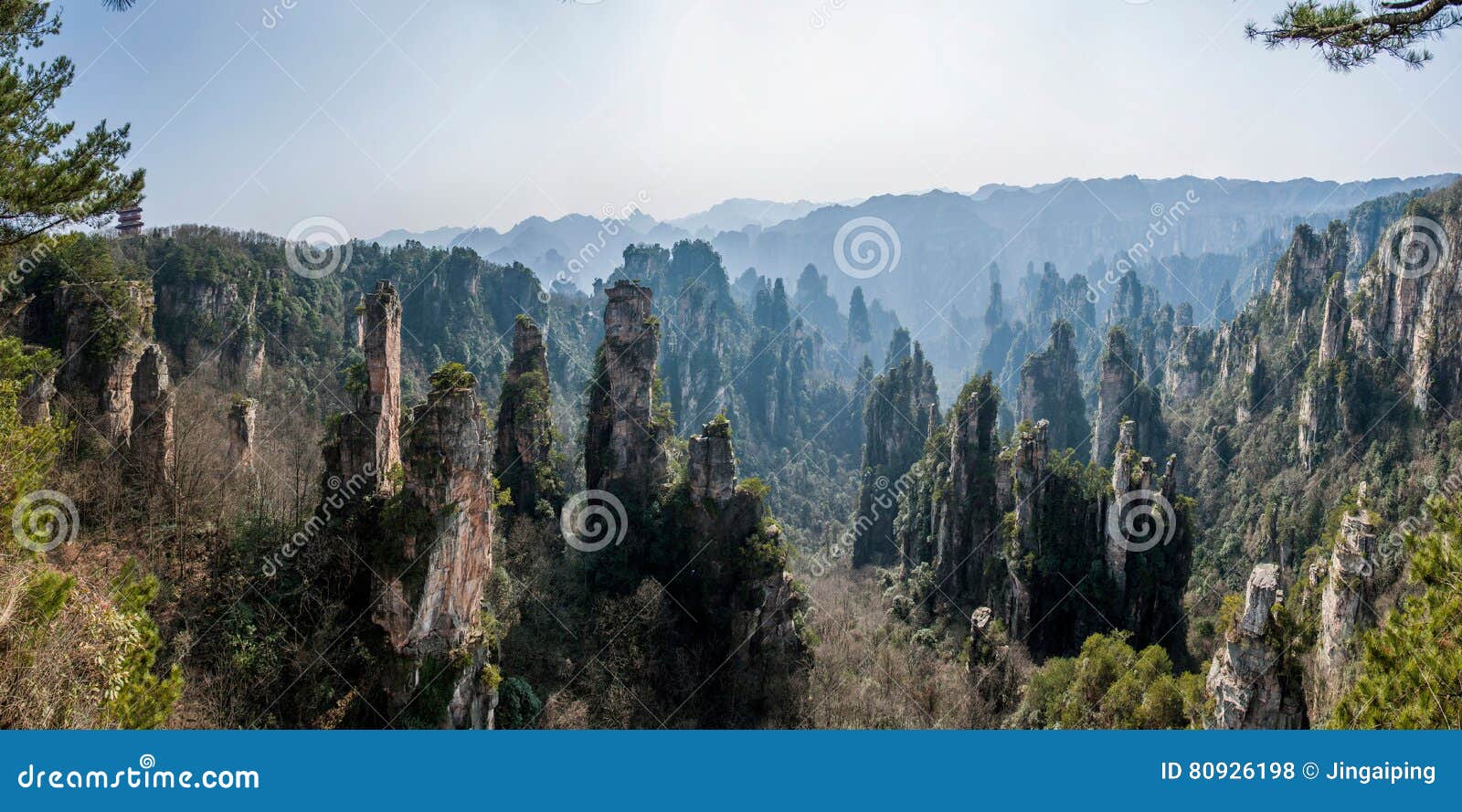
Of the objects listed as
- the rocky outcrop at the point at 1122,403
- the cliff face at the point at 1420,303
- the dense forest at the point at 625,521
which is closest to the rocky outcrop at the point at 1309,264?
the dense forest at the point at 625,521

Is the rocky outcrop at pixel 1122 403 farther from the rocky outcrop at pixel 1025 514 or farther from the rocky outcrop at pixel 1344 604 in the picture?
the rocky outcrop at pixel 1344 604

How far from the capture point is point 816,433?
87.0 meters

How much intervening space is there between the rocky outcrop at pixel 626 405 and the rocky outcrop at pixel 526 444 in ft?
5.55

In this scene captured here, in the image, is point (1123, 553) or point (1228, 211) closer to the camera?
point (1123, 553)

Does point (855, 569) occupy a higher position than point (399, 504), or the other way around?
point (399, 504)

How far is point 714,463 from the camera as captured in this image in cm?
2680

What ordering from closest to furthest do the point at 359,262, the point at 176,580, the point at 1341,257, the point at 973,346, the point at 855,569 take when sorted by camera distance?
the point at 176,580 < the point at 855,569 < the point at 1341,257 < the point at 359,262 < the point at 973,346

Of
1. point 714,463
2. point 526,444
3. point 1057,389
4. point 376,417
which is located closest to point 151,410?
point 376,417

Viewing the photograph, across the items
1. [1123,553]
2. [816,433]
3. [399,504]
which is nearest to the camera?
[399,504]

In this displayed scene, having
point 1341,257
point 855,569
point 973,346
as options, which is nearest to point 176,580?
point 855,569

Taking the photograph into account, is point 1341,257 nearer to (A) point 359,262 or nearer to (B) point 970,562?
(B) point 970,562

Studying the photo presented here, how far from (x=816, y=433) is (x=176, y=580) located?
74.0 m

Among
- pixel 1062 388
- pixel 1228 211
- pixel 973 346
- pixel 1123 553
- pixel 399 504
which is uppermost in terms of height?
pixel 1228 211

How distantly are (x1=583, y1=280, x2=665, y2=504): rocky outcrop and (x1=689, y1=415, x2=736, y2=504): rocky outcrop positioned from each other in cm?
289
